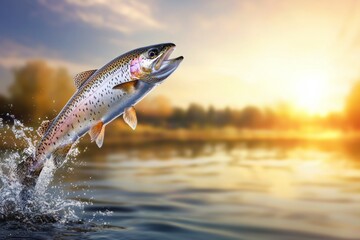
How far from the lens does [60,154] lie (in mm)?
9633

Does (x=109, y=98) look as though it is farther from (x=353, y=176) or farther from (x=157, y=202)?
(x=353, y=176)

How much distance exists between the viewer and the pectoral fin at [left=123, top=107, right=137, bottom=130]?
8.60 m

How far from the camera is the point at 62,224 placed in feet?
39.5

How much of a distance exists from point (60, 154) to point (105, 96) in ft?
5.81

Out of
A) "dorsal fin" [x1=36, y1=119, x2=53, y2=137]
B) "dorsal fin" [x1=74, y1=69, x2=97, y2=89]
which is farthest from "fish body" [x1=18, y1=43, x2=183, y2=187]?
"dorsal fin" [x1=36, y1=119, x2=53, y2=137]

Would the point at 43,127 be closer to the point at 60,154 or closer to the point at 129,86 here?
the point at 60,154

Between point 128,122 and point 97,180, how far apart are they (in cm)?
1298

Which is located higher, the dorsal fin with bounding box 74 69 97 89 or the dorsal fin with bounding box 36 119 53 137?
the dorsal fin with bounding box 74 69 97 89

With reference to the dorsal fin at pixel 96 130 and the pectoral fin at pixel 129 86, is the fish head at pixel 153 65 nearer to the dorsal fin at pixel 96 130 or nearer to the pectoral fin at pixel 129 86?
the pectoral fin at pixel 129 86

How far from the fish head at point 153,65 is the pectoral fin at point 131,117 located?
575 mm

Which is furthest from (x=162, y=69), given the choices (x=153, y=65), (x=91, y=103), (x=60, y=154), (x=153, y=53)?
(x=60, y=154)

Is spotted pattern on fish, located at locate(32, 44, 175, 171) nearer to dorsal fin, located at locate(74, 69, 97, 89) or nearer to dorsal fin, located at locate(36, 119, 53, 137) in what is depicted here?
dorsal fin, located at locate(74, 69, 97, 89)

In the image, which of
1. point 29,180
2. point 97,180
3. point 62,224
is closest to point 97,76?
point 29,180

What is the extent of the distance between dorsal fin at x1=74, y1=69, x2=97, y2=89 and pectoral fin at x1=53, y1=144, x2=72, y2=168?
1211 millimetres
